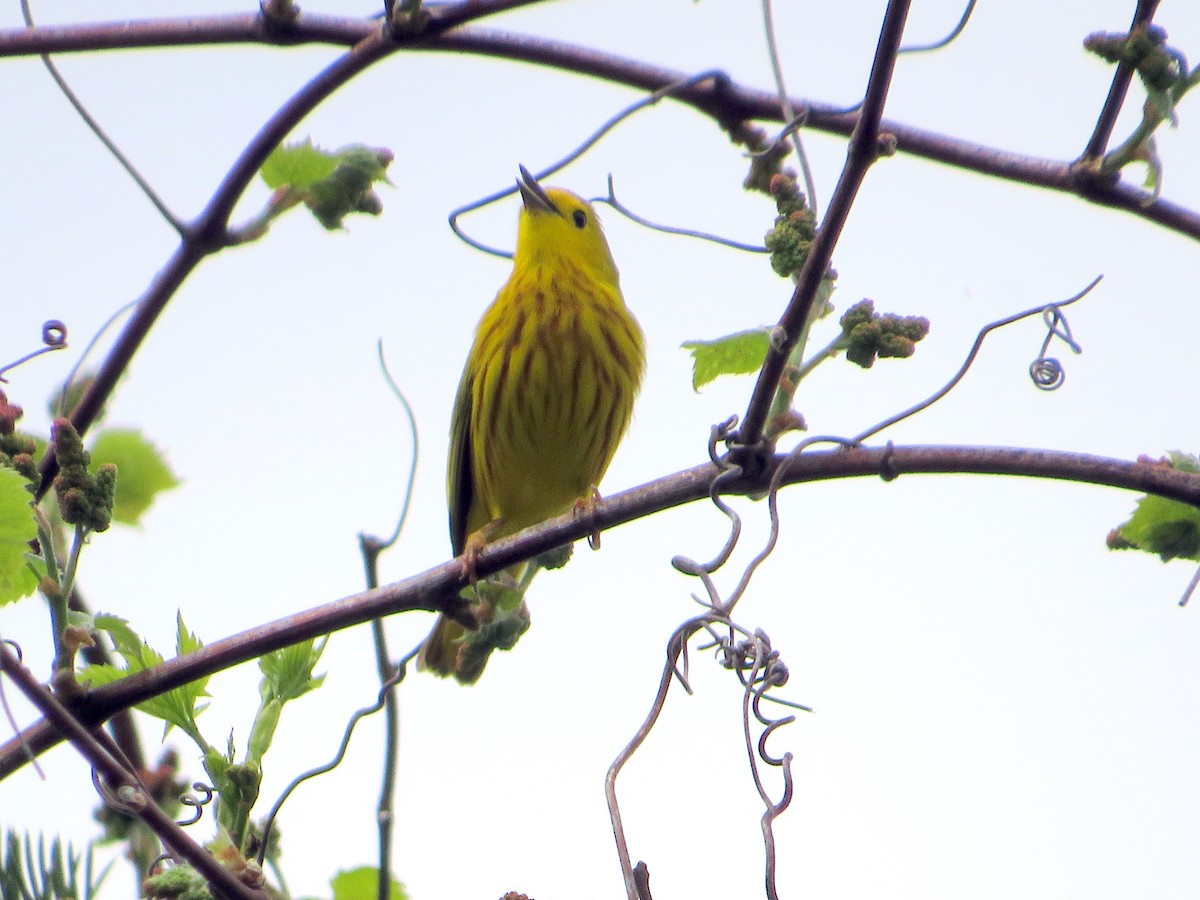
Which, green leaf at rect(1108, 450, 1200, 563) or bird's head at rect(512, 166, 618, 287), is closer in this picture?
green leaf at rect(1108, 450, 1200, 563)

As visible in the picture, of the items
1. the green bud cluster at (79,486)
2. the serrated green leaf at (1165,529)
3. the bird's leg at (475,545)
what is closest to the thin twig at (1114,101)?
the serrated green leaf at (1165,529)

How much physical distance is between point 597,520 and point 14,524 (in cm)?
77

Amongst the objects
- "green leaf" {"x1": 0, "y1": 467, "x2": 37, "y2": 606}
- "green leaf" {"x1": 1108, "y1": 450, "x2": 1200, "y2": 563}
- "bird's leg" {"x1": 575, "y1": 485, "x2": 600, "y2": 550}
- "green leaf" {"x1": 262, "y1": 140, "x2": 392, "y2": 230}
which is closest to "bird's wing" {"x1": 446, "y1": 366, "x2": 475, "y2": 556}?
"bird's leg" {"x1": 575, "y1": 485, "x2": 600, "y2": 550}

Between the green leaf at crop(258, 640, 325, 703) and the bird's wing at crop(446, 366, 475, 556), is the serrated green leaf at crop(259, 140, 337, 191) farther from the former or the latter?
the bird's wing at crop(446, 366, 475, 556)

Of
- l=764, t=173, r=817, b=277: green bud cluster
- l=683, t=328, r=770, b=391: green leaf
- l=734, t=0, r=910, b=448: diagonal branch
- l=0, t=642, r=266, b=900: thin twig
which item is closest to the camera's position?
l=734, t=0, r=910, b=448: diagonal branch

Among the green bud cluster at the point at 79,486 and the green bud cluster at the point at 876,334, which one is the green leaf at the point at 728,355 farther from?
the green bud cluster at the point at 79,486

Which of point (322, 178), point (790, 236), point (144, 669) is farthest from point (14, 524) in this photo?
point (790, 236)

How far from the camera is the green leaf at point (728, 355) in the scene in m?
2.19

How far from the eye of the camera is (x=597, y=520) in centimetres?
192

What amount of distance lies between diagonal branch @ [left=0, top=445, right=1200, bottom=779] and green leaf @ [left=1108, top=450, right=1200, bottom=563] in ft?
0.49

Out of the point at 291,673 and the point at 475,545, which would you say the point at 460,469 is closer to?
the point at 475,545

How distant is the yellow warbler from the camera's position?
423 centimetres

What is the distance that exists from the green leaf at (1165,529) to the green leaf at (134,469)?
1701 millimetres

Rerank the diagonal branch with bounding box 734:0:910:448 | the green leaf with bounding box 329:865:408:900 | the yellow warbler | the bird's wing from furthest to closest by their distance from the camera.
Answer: the bird's wing → the yellow warbler → the green leaf with bounding box 329:865:408:900 → the diagonal branch with bounding box 734:0:910:448
